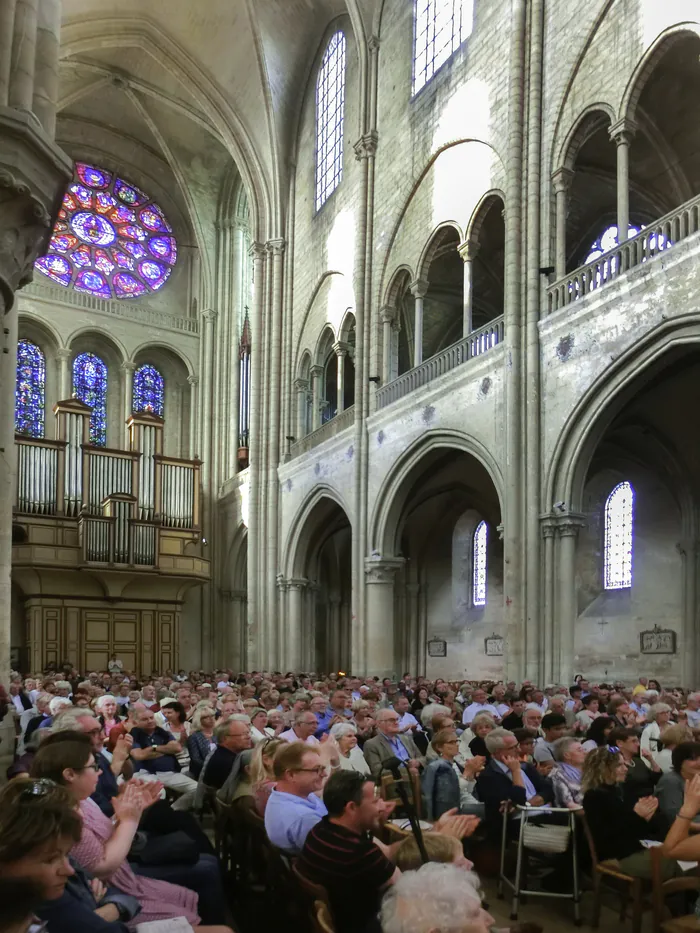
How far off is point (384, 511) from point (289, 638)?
242 inches

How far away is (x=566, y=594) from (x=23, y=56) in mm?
11030

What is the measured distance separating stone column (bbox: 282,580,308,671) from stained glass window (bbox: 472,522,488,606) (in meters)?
4.79

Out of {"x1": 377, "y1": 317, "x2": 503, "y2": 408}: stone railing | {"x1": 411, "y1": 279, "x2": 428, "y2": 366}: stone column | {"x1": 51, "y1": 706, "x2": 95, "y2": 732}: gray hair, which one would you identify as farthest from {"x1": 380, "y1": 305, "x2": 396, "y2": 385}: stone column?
{"x1": 51, "y1": 706, "x2": 95, "y2": 732}: gray hair

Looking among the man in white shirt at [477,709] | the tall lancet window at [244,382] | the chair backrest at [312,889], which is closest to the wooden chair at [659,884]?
the chair backrest at [312,889]

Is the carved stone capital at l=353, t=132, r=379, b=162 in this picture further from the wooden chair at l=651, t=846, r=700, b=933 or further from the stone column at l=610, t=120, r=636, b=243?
the wooden chair at l=651, t=846, r=700, b=933

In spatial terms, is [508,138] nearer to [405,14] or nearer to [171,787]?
[405,14]

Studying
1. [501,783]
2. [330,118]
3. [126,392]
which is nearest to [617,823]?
[501,783]

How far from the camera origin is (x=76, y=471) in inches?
1097

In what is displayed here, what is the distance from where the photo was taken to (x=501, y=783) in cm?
596

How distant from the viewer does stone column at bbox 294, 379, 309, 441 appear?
2594cm

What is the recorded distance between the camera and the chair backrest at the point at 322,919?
3.20m

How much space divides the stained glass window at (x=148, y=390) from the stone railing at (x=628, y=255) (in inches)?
782

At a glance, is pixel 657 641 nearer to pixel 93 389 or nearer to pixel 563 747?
pixel 563 747

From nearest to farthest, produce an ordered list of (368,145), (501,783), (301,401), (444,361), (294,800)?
(294,800), (501,783), (444,361), (368,145), (301,401)
